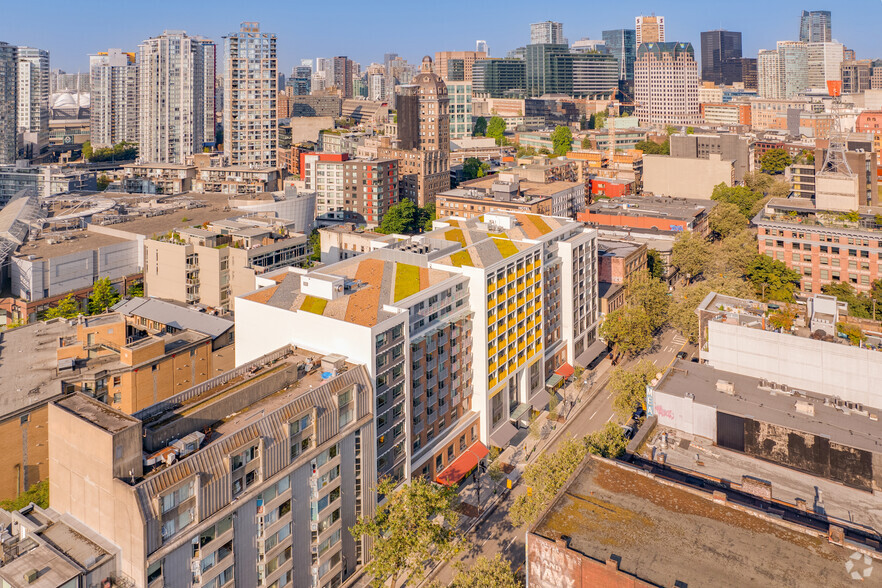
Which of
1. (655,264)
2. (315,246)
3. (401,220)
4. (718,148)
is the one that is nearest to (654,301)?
(655,264)

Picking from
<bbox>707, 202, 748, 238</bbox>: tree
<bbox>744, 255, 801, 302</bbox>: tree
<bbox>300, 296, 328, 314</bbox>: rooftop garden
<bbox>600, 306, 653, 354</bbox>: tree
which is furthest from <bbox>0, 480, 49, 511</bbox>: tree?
<bbox>707, 202, 748, 238</bbox>: tree

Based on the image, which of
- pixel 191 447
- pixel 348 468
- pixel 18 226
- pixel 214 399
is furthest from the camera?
pixel 18 226

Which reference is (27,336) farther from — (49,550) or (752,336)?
(752,336)

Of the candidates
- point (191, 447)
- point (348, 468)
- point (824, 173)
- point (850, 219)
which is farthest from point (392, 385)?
point (824, 173)

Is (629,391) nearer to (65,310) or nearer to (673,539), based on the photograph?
(673,539)

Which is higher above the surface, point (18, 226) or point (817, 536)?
point (18, 226)

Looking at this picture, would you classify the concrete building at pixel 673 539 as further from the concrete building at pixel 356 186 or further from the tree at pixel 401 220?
the concrete building at pixel 356 186

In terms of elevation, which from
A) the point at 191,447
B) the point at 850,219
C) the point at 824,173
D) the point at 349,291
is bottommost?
the point at 191,447
